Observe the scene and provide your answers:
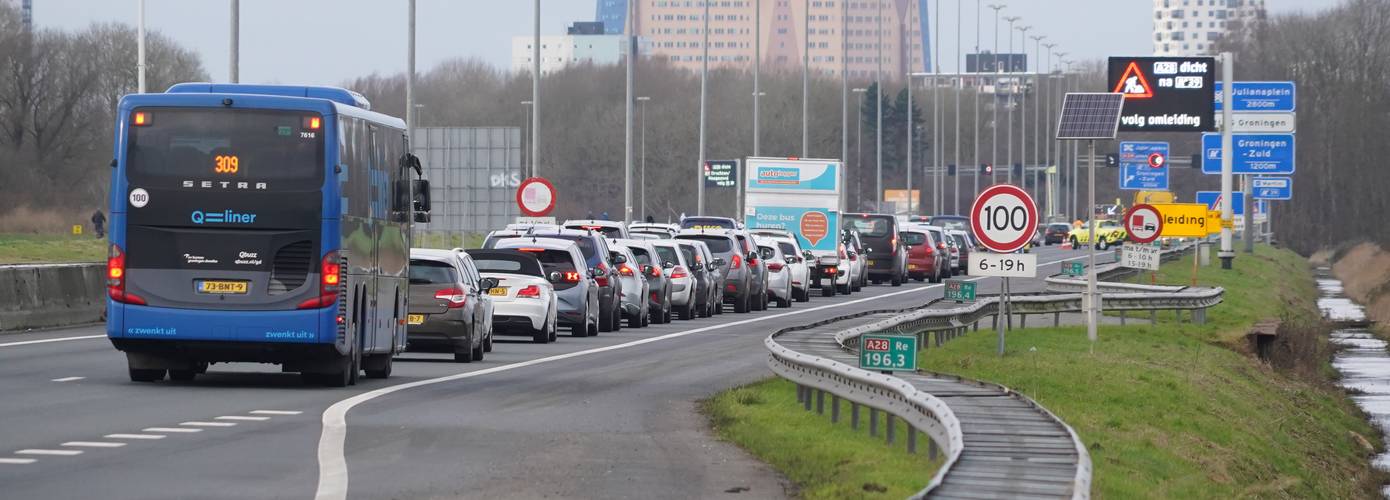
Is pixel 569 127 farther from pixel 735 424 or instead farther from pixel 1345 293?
pixel 735 424

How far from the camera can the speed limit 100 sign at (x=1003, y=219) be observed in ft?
73.3

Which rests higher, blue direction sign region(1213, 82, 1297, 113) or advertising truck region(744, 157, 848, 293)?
blue direction sign region(1213, 82, 1297, 113)

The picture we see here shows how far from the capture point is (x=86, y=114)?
9356 centimetres

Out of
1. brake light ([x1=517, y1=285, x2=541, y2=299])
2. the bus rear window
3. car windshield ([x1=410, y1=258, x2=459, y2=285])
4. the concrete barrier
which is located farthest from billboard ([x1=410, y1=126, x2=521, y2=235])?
the bus rear window

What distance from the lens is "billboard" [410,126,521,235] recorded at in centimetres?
4525

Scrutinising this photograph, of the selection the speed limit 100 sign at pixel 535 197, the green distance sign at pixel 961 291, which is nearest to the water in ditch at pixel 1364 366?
the green distance sign at pixel 961 291

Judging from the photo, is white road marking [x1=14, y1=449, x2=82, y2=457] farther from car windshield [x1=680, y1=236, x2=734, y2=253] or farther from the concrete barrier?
car windshield [x1=680, y1=236, x2=734, y2=253]

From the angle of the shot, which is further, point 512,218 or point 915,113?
point 915,113

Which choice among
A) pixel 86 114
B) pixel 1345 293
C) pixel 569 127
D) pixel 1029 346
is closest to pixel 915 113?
pixel 569 127

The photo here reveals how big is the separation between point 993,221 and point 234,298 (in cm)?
760

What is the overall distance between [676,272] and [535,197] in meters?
7.00

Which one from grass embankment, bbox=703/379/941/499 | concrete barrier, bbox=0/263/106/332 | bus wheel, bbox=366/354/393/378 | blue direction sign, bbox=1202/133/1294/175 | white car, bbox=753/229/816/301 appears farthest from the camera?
blue direction sign, bbox=1202/133/1294/175

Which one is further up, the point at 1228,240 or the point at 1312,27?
the point at 1312,27

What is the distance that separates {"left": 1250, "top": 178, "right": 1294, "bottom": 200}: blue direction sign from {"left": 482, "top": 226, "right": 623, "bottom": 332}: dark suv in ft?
133
